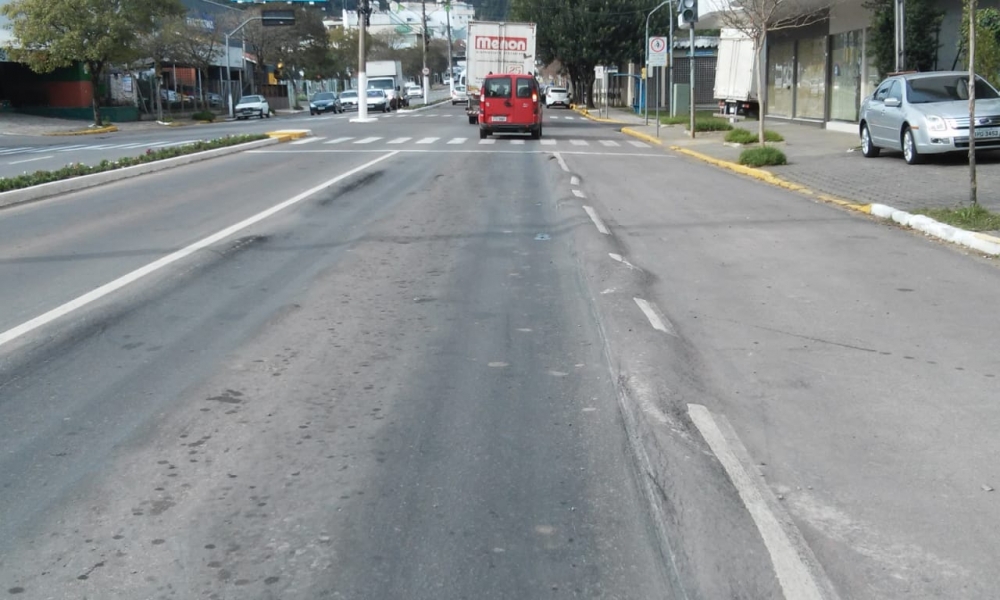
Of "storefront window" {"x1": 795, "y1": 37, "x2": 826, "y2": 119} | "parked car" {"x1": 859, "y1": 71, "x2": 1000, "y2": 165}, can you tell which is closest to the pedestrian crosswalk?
"storefront window" {"x1": 795, "y1": 37, "x2": 826, "y2": 119}

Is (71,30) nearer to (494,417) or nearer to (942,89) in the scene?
(942,89)

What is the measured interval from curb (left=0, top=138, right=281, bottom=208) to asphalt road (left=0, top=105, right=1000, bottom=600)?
4.03 metres

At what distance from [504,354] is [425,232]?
5826mm

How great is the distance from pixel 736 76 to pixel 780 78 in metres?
2.56

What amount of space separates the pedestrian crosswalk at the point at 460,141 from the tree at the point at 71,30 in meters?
20.5

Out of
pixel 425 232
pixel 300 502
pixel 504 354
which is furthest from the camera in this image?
pixel 425 232

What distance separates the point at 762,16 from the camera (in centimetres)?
2328

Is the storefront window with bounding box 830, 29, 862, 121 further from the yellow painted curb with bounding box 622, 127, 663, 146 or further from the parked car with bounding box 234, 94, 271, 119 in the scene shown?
the parked car with bounding box 234, 94, 271, 119

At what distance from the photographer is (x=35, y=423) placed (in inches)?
227

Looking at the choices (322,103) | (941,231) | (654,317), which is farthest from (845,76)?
(322,103)

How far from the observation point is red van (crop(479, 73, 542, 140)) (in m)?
33.0

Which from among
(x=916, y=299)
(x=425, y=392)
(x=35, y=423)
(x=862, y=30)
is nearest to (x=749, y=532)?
(x=425, y=392)

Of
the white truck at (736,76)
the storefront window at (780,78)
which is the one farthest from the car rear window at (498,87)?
the white truck at (736,76)

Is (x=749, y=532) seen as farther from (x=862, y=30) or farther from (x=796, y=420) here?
(x=862, y=30)
